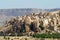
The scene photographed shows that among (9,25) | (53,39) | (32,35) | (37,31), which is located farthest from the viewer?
(9,25)

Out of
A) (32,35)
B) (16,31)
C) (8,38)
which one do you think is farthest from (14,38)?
(16,31)

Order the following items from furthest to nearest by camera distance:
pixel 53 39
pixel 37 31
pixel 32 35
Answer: pixel 37 31, pixel 32 35, pixel 53 39

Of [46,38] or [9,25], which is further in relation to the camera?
[9,25]

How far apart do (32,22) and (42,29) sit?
439 centimetres

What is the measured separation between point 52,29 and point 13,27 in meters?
13.2

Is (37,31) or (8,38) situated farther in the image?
(37,31)

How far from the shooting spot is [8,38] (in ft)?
291

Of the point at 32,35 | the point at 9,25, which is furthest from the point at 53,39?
the point at 9,25

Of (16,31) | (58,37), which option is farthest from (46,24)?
(58,37)

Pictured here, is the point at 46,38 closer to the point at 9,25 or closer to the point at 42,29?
the point at 42,29

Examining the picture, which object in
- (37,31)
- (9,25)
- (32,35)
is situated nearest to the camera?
(32,35)

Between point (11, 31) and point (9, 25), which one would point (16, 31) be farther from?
point (9, 25)

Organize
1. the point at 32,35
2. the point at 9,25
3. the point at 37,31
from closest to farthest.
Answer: the point at 32,35, the point at 37,31, the point at 9,25

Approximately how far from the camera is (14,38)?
88.9m
